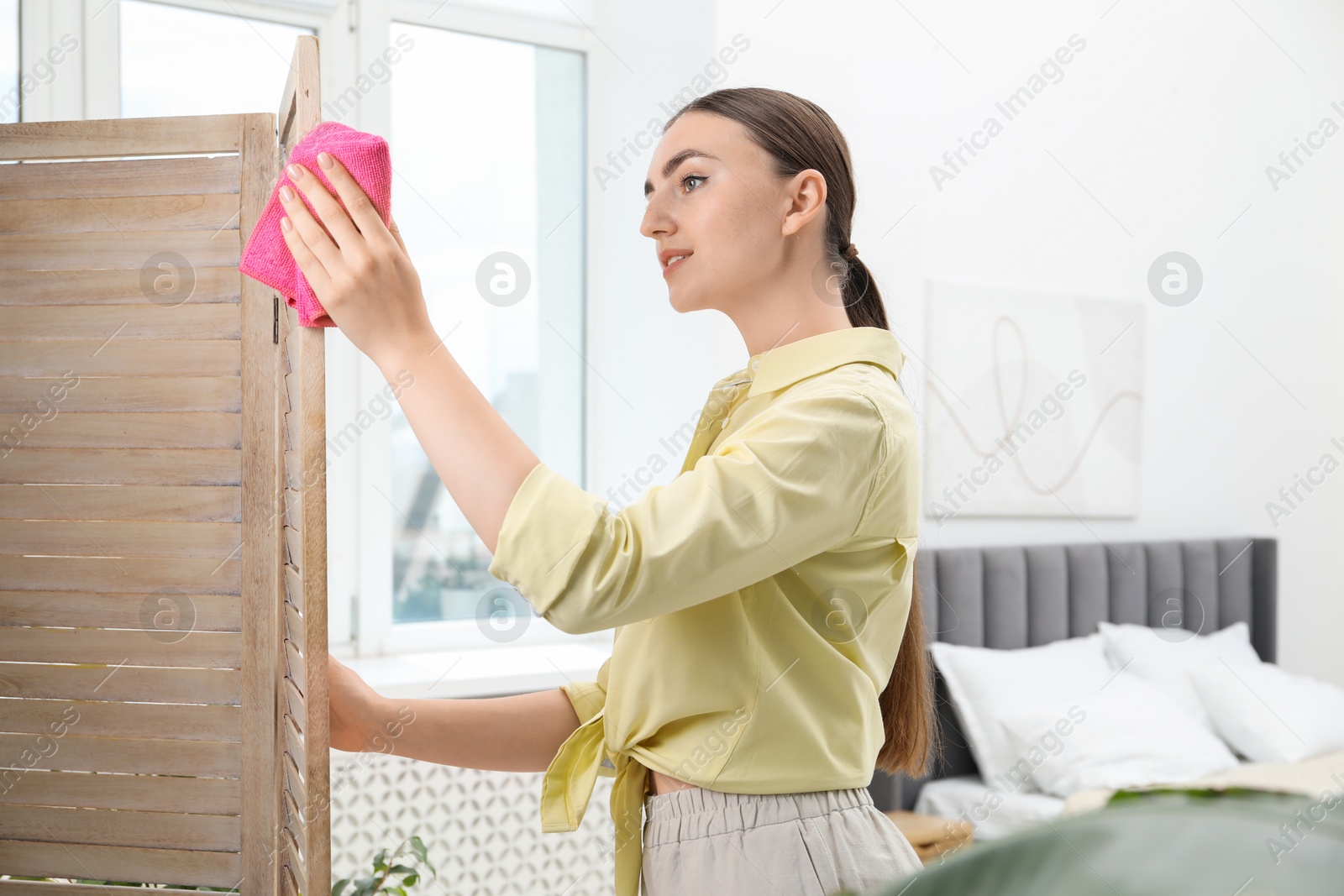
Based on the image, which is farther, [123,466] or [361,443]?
[361,443]

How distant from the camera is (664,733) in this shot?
84cm

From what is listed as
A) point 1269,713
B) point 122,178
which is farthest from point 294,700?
point 1269,713

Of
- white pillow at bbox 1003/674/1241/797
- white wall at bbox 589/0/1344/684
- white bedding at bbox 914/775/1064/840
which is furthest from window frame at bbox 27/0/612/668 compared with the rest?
white pillow at bbox 1003/674/1241/797

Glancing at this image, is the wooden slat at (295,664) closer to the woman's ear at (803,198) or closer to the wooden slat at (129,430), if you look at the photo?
the wooden slat at (129,430)

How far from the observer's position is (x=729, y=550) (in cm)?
65

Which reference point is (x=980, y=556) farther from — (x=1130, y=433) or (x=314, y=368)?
(x=314, y=368)

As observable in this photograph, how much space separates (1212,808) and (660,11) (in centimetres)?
277

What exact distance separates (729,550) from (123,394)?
2.60 ft

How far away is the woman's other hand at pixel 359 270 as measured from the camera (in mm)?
655

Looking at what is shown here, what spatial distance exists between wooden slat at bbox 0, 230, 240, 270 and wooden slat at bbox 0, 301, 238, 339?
0.15 ft

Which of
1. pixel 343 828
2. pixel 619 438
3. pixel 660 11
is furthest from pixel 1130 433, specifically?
pixel 343 828

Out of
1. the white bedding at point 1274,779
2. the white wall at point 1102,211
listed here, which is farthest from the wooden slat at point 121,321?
the white bedding at point 1274,779

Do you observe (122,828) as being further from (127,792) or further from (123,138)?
(123,138)

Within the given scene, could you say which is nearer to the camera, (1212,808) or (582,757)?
(1212,808)
